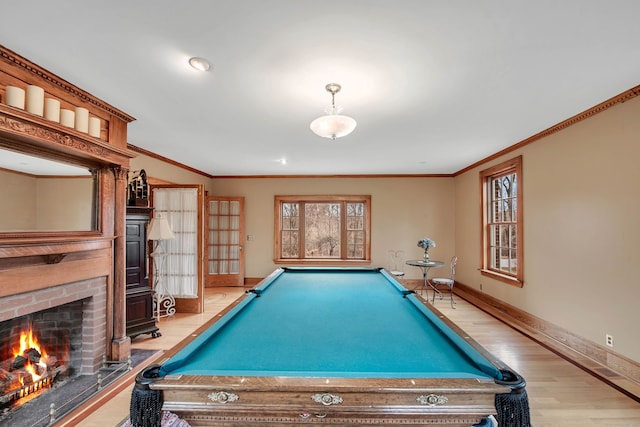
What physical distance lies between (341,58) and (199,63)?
3.12 ft

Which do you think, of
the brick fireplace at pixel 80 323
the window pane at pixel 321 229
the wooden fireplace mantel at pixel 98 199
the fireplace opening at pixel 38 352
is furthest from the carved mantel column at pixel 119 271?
the window pane at pixel 321 229

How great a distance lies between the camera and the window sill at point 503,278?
4084 mm

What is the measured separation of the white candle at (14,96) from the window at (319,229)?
4.75 m

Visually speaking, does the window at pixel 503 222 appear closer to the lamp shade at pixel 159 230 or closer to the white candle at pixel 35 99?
the lamp shade at pixel 159 230

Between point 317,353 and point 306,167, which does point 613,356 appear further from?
point 306,167

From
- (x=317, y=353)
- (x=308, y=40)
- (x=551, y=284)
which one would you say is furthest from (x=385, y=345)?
(x=551, y=284)

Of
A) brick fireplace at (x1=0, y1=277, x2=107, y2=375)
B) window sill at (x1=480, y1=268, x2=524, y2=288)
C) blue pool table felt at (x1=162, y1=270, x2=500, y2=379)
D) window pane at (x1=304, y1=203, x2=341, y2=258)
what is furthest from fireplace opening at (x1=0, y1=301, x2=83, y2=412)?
window sill at (x1=480, y1=268, x2=524, y2=288)

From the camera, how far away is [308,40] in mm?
1760

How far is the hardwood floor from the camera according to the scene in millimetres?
2084

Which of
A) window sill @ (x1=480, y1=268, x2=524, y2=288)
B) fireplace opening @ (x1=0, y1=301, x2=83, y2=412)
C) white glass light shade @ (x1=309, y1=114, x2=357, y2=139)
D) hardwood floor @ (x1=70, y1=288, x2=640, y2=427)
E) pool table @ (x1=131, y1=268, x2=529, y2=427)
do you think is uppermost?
white glass light shade @ (x1=309, y1=114, x2=357, y2=139)

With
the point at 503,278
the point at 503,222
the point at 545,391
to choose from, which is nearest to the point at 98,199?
the point at 545,391

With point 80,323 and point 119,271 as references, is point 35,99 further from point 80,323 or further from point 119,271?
point 80,323

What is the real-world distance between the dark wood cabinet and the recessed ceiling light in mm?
2163

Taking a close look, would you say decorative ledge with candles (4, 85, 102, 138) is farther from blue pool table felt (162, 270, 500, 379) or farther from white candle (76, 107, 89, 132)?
blue pool table felt (162, 270, 500, 379)
